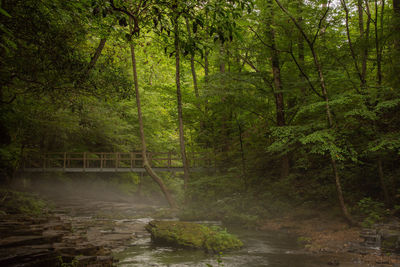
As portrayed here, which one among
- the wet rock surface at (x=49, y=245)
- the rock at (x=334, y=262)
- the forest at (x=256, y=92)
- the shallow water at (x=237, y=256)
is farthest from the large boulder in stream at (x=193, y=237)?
the forest at (x=256, y=92)

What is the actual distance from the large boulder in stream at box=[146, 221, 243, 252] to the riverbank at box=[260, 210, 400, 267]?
2.24 m

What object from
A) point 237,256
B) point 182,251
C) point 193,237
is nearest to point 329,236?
point 237,256

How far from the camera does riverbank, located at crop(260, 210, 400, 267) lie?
7.27 meters

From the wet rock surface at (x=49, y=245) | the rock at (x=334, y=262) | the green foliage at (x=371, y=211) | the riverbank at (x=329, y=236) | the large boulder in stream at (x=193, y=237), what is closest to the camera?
the wet rock surface at (x=49, y=245)

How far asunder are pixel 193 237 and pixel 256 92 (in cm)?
734

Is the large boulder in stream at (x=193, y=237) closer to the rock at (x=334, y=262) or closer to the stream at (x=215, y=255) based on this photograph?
the stream at (x=215, y=255)

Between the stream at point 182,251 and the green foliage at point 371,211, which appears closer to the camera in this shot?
the stream at point 182,251

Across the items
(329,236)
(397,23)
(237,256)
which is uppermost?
(397,23)

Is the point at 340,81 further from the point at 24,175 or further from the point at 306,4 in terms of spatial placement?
the point at 24,175

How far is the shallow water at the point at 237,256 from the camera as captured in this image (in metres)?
7.30

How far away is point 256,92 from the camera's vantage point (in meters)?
13.8

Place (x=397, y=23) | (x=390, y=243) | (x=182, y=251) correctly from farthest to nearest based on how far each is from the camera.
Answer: (x=397, y=23) < (x=182, y=251) < (x=390, y=243)

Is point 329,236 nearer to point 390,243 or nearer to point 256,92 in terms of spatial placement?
point 390,243

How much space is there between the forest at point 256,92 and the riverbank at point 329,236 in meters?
0.55
